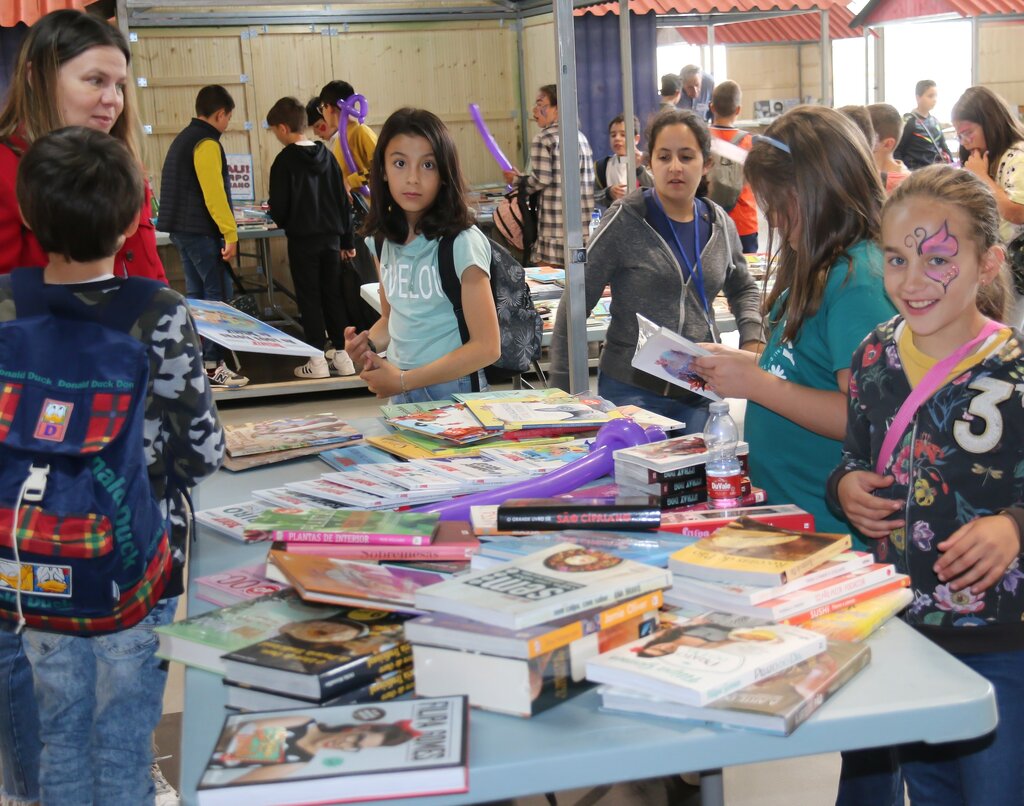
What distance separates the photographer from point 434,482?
2023mm

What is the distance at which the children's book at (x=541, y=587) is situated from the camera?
125 centimetres

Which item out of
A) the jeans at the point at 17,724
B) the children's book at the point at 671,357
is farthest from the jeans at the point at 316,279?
the children's book at the point at 671,357

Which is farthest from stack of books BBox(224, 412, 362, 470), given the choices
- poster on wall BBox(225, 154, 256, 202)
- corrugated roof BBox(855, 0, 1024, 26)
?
corrugated roof BBox(855, 0, 1024, 26)

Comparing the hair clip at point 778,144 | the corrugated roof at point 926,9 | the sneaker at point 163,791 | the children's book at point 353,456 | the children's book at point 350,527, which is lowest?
the sneaker at point 163,791

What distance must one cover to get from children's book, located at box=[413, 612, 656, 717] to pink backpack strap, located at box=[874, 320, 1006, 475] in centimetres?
66

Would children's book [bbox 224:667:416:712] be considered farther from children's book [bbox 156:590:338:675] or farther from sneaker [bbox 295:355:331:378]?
sneaker [bbox 295:355:331:378]

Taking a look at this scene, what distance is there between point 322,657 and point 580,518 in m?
0.53

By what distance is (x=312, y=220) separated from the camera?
23.3 feet

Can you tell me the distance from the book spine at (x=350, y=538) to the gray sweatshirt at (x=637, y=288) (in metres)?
1.60

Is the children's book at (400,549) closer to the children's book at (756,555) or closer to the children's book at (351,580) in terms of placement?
the children's book at (351,580)

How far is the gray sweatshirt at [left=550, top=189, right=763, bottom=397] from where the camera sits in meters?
3.13

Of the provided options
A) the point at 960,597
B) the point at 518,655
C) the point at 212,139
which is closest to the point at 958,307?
the point at 960,597

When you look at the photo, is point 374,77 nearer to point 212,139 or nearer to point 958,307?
point 212,139

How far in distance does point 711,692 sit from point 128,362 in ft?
3.14
